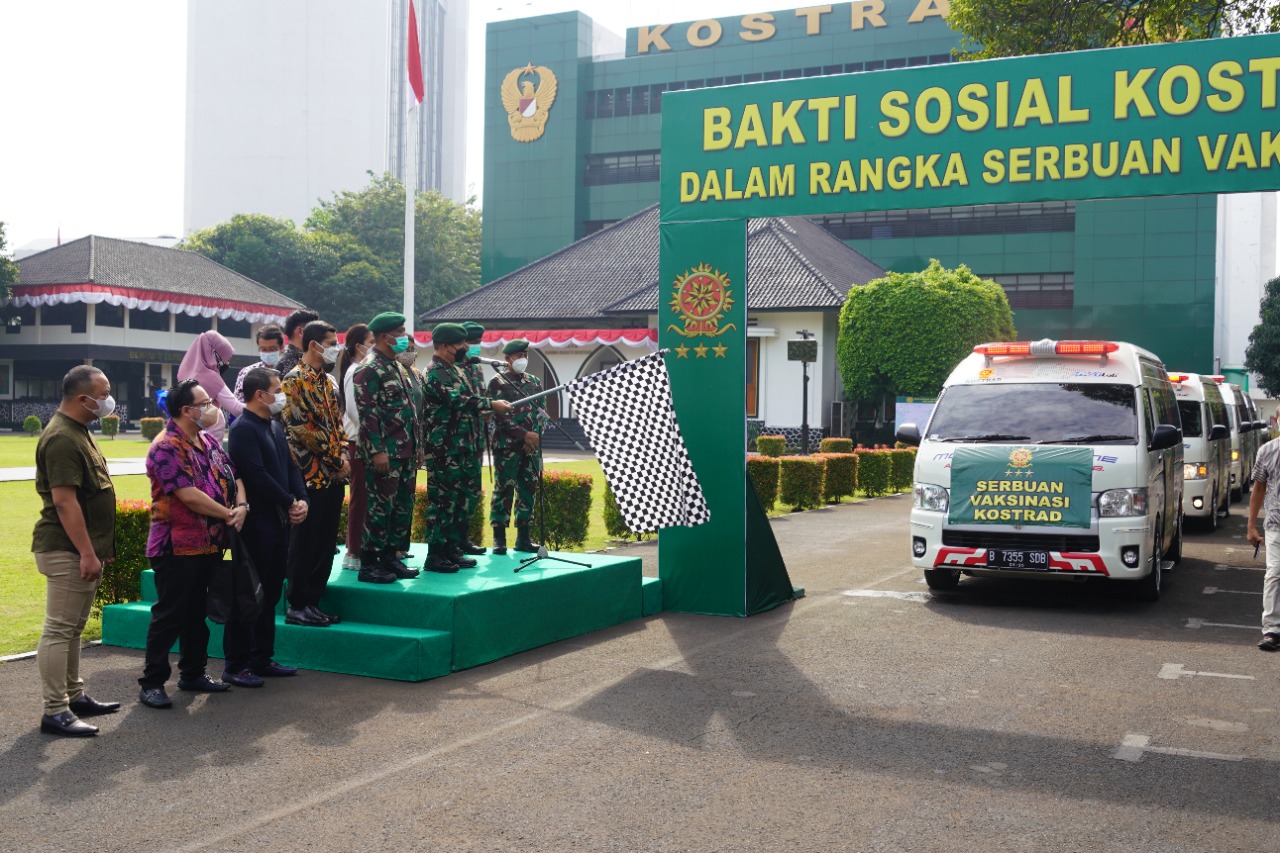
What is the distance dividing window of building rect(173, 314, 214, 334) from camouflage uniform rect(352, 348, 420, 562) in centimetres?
5027

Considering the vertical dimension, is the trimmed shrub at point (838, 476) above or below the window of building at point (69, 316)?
below

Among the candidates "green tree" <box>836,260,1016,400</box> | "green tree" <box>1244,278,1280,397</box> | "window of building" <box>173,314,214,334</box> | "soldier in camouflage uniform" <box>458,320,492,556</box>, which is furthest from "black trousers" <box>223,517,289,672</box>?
"green tree" <box>1244,278,1280,397</box>

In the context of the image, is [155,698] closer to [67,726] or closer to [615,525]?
[67,726]

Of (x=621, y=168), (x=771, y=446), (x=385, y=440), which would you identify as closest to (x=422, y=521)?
(x=385, y=440)

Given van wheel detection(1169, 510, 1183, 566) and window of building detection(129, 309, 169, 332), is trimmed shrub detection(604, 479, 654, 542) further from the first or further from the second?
window of building detection(129, 309, 169, 332)

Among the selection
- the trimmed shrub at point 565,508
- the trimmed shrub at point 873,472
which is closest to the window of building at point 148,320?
the trimmed shrub at point 873,472

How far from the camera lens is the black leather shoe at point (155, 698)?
6.65m

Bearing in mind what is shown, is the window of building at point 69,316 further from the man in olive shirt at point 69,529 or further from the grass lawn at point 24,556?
the man in olive shirt at point 69,529

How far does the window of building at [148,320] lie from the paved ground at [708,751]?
4956 centimetres

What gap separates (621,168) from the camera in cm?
6675

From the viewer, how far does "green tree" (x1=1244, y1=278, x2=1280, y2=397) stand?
2203 inches

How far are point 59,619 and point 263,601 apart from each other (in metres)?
1.21

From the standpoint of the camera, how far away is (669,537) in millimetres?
9992

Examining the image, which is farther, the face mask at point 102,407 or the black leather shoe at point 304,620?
the black leather shoe at point 304,620
